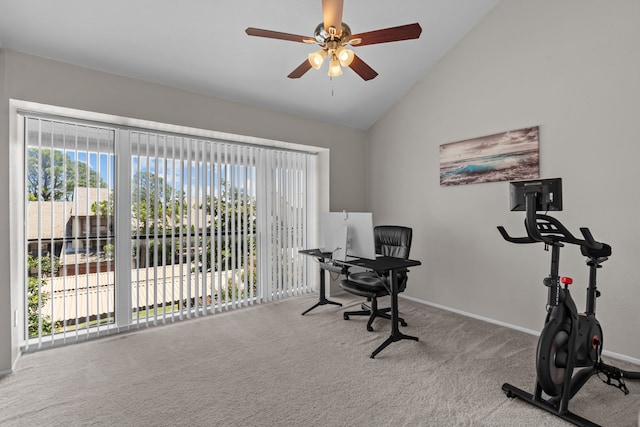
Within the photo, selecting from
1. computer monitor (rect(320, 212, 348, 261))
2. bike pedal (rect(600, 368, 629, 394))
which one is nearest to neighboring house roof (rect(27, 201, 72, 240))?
computer monitor (rect(320, 212, 348, 261))

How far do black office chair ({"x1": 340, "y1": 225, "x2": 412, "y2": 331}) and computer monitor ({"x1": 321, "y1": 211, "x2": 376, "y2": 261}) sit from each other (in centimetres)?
36

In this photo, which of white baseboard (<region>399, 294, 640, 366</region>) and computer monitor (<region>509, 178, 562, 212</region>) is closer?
computer monitor (<region>509, 178, 562, 212</region>)

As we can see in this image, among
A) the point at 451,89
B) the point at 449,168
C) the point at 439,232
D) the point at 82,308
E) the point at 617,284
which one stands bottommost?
the point at 82,308

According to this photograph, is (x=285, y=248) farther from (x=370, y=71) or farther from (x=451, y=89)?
(x=451, y=89)

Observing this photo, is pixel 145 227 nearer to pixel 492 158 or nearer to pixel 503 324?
pixel 492 158

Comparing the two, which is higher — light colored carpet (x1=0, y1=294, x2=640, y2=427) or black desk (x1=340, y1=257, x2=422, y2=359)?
black desk (x1=340, y1=257, x2=422, y2=359)

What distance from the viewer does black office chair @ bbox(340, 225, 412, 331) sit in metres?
3.29

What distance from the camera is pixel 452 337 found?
3209 mm

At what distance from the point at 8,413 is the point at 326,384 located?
2.07 meters

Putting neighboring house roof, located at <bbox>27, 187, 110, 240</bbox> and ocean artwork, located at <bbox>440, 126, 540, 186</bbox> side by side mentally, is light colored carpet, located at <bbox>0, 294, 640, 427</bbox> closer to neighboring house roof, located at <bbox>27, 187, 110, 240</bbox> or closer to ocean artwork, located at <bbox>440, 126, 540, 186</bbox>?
neighboring house roof, located at <bbox>27, 187, 110, 240</bbox>

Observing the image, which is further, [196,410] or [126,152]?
[126,152]

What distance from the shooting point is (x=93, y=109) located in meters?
2.96

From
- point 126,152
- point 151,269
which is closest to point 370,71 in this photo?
point 126,152

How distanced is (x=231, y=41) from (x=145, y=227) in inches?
84.8
